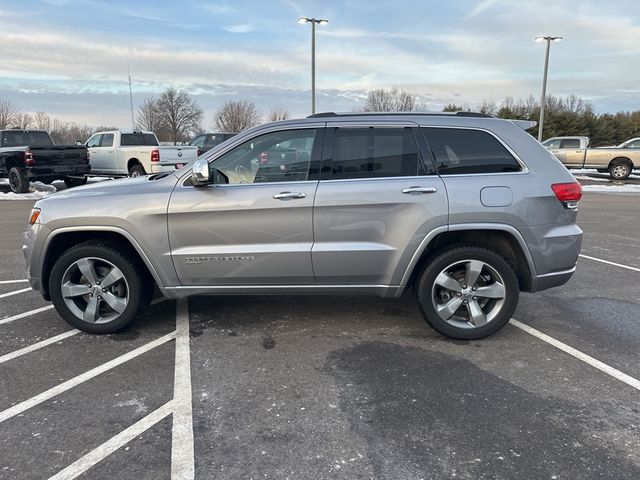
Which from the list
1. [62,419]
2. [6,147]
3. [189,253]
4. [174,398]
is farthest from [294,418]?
[6,147]

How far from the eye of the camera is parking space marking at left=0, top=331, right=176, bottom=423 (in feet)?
10.2

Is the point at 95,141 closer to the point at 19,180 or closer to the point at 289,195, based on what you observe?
the point at 19,180

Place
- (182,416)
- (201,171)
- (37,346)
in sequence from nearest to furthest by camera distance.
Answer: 1. (182,416)
2. (201,171)
3. (37,346)

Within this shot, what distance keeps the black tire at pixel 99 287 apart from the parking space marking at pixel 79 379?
344mm

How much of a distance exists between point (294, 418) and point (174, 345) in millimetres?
1486

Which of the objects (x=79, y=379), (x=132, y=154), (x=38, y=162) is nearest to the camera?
(x=79, y=379)

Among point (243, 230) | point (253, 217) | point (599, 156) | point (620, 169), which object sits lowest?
point (243, 230)

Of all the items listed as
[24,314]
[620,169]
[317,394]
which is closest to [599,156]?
[620,169]

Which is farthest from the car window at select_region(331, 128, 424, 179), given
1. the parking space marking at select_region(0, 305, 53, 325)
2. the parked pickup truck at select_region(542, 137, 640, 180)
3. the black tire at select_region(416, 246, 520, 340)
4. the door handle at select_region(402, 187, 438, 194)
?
the parked pickup truck at select_region(542, 137, 640, 180)

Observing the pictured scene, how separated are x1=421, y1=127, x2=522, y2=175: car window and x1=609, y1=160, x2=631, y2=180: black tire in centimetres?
2261

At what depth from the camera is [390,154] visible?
408 centimetres

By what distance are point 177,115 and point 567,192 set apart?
216 feet

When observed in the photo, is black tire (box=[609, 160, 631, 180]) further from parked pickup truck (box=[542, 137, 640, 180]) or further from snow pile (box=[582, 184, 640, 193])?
snow pile (box=[582, 184, 640, 193])

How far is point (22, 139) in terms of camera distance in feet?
54.0
